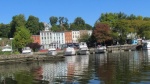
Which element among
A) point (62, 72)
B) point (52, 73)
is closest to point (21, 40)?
point (62, 72)

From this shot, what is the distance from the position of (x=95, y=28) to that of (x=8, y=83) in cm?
12053

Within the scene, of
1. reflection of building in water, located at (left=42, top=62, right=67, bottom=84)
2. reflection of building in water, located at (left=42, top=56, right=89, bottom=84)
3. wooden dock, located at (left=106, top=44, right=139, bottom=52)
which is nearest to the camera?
reflection of building in water, located at (left=42, top=56, right=89, bottom=84)

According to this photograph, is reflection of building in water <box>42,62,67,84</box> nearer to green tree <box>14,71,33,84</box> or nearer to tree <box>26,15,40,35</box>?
green tree <box>14,71,33,84</box>

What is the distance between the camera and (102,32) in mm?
152750

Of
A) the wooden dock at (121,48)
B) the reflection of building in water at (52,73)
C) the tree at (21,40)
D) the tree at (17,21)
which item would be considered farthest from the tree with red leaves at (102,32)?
the reflection of building in water at (52,73)

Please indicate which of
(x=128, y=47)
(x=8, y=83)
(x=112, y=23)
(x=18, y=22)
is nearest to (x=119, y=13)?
(x=112, y=23)

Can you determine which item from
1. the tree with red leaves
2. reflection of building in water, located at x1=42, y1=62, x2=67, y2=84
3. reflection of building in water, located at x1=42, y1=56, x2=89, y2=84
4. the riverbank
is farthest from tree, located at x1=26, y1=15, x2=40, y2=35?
reflection of building in water, located at x1=42, y1=62, x2=67, y2=84

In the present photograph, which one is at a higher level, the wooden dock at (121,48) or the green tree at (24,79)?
the wooden dock at (121,48)

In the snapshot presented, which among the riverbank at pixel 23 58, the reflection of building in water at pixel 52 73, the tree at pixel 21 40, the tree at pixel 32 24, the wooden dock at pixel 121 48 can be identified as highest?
the tree at pixel 32 24

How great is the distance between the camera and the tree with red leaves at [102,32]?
503 feet

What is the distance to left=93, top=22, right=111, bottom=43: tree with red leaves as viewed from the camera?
153200 mm

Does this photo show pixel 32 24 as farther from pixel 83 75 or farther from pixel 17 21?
pixel 83 75

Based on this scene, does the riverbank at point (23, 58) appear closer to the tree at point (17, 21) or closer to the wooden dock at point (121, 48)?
the wooden dock at point (121, 48)

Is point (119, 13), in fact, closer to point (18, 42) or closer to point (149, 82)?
point (18, 42)
